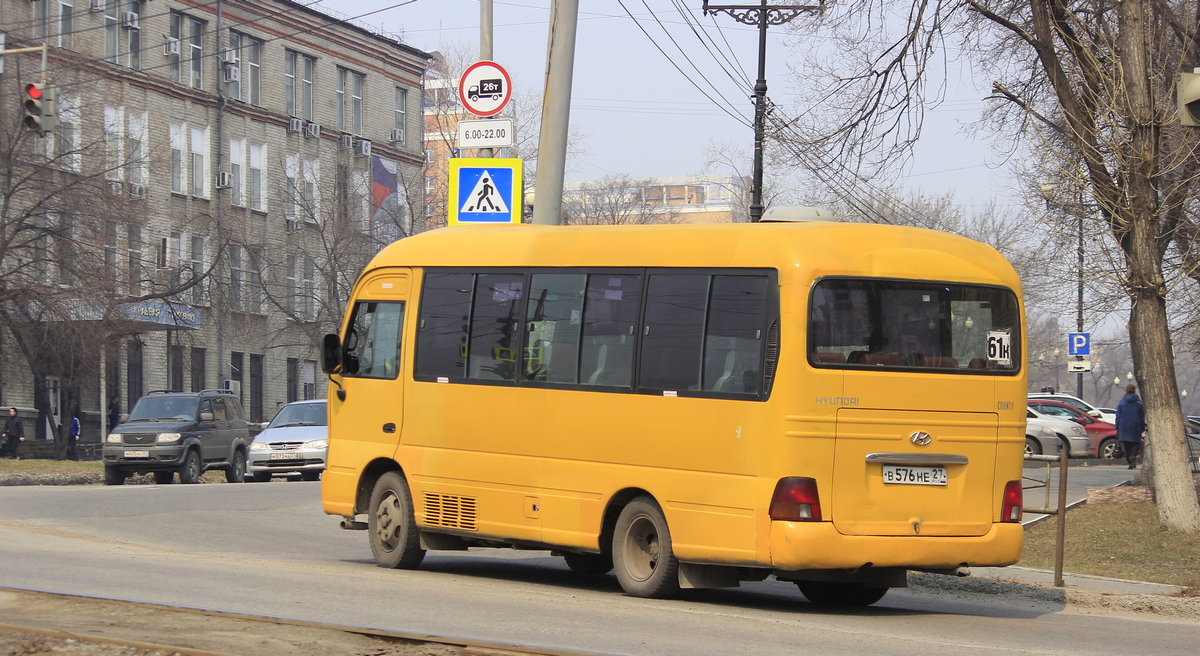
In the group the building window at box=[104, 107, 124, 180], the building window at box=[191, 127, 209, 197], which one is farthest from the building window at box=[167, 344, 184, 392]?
the building window at box=[104, 107, 124, 180]

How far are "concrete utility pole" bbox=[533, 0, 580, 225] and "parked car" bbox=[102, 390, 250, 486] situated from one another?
15.2 meters

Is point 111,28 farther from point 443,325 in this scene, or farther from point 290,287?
point 443,325

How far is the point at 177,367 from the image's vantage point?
5131cm

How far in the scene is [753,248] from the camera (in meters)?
10.1

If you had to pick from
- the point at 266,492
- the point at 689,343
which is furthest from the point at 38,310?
the point at 689,343

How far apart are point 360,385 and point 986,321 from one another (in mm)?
5521

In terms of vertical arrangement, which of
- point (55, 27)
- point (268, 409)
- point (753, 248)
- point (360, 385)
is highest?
point (55, 27)

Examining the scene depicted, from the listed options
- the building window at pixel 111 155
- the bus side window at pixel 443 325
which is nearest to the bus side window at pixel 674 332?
the bus side window at pixel 443 325

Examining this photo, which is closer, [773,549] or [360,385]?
[773,549]

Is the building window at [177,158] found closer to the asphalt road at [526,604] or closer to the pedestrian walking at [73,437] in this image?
the pedestrian walking at [73,437]

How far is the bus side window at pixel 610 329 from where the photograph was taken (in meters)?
10.8

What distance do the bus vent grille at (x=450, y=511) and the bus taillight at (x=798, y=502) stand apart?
3.10 metres

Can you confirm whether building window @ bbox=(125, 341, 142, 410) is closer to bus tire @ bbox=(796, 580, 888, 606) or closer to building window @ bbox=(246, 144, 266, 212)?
building window @ bbox=(246, 144, 266, 212)

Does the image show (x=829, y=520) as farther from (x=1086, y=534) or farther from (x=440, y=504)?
(x=1086, y=534)
